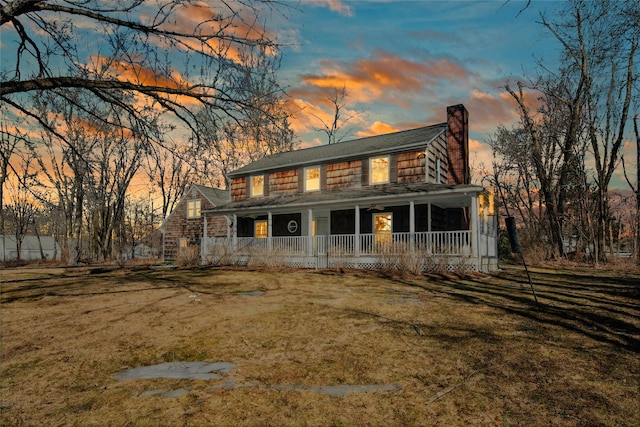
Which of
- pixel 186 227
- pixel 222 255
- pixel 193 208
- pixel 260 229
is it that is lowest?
pixel 222 255

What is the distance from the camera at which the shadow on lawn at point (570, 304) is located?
5945 millimetres

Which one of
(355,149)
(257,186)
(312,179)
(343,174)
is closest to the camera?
(343,174)

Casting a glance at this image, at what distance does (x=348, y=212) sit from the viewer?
2192cm

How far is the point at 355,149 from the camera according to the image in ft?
72.2

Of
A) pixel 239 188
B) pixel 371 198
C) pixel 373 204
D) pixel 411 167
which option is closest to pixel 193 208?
pixel 239 188

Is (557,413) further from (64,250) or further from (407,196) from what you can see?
(64,250)

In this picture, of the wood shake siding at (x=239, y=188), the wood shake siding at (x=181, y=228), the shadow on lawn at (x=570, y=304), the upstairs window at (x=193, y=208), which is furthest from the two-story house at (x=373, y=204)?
the upstairs window at (x=193, y=208)

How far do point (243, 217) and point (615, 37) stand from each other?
849 inches

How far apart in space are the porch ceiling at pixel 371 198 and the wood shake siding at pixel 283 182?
1.62 ft

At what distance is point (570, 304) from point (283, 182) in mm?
18333

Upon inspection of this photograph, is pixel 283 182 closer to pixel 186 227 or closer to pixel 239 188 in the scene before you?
pixel 239 188

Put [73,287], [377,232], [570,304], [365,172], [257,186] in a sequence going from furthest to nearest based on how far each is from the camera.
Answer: [257,186]
[365,172]
[377,232]
[73,287]
[570,304]

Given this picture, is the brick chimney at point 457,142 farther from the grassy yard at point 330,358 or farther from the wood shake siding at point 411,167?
the grassy yard at point 330,358

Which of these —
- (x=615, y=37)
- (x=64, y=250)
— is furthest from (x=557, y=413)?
(x=64, y=250)
